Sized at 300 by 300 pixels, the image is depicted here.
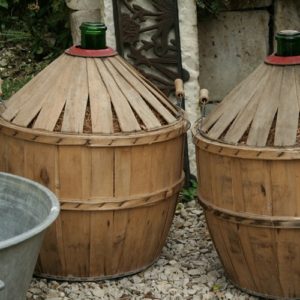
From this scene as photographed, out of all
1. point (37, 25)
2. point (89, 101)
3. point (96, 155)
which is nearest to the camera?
point (96, 155)

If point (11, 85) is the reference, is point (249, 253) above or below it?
below

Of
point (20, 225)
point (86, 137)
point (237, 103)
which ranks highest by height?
point (237, 103)

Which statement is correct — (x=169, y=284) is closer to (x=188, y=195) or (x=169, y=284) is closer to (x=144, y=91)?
(x=144, y=91)

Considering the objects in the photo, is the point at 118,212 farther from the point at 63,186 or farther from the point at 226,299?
the point at 226,299

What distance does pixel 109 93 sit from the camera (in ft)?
14.8

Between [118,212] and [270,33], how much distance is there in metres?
2.44

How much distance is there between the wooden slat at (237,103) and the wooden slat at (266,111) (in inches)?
2.7

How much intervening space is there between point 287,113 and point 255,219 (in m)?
0.51

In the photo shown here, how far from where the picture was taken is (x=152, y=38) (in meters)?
5.76

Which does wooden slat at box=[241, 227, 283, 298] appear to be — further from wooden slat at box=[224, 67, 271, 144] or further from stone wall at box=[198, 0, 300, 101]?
stone wall at box=[198, 0, 300, 101]

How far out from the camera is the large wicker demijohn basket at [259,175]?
4.14 m

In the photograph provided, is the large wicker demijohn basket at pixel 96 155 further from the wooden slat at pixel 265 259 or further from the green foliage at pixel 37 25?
the green foliage at pixel 37 25

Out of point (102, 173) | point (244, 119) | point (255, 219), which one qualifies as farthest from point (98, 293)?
point (244, 119)

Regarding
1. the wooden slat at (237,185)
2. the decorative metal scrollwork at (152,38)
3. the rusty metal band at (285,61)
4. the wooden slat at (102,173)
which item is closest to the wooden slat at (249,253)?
the wooden slat at (237,185)
